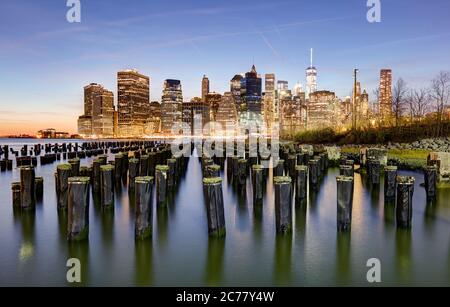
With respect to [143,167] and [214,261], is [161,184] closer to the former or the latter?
→ [214,261]

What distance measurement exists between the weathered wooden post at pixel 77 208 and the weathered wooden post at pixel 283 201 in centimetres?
412

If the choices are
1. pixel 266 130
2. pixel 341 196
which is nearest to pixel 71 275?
pixel 341 196

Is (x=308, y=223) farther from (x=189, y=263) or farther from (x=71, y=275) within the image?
(x=71, y=275)

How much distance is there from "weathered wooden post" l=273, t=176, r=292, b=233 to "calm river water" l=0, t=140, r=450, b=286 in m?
0.27

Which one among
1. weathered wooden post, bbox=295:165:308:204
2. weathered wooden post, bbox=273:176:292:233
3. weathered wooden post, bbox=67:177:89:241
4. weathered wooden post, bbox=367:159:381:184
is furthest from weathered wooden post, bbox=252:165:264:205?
weathered wooden post, bbox=367:159:381:184

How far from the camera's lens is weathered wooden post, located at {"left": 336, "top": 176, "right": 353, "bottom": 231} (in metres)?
8.29

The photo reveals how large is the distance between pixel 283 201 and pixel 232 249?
155cm

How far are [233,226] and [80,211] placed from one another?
3.70 meters

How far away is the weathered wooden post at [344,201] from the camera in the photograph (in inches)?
326

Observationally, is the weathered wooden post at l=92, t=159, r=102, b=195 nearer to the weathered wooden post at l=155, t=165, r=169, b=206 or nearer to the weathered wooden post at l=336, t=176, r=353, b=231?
the weathered wooden post at l=155, t=165, r=169, b=206

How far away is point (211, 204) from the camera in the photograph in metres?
8.04

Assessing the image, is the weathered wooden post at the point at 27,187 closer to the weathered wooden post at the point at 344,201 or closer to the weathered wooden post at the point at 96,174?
the weathered wooden post at the point at 96,174

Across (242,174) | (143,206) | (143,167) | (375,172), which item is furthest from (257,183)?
(143,167)
